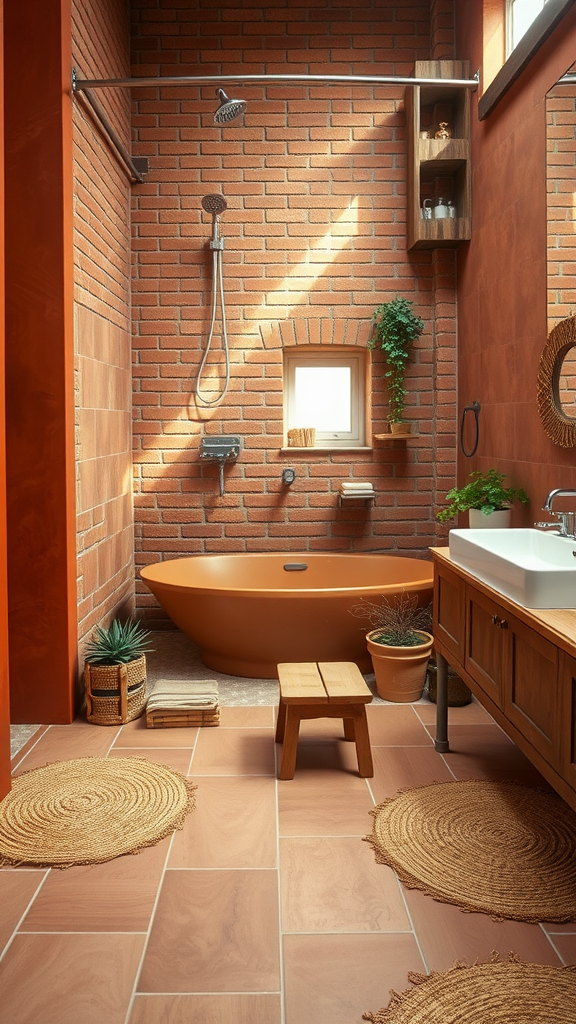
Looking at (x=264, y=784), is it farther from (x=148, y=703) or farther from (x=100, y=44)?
(x=100, y=44)

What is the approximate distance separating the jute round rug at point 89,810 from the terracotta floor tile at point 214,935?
0.30m

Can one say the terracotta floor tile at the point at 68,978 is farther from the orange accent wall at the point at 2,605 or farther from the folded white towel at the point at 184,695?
the folded white towel at the point at 184,695

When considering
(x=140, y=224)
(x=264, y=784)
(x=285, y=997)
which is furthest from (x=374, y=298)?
(x=285, y=997)

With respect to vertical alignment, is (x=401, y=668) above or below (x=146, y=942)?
above

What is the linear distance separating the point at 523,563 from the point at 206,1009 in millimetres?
1359

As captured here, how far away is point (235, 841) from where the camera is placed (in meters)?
2.74

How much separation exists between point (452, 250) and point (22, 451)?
113 inches

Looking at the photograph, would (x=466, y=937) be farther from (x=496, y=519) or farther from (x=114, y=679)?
(x=496, y=519)

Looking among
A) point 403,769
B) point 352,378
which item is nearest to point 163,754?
point 403,769

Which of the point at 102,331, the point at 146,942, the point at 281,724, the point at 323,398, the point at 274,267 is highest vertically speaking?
the point at 274,267

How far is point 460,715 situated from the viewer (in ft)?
13.0

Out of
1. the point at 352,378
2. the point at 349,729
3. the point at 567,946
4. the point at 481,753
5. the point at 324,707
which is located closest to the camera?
the point at 567,946

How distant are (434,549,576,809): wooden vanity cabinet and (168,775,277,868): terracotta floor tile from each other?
79 cm

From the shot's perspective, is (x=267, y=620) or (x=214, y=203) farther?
(x=214, y=203)
